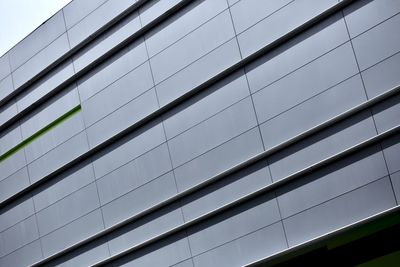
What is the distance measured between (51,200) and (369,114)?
11.1 meters

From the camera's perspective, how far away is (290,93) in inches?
682

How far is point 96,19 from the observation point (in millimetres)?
22016

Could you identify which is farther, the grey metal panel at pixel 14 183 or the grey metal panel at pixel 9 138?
the grey metal panel at pixel 9 138

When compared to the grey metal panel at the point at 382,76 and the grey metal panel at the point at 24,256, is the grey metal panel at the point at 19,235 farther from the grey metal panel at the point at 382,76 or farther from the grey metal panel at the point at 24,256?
the grey metal panel at the point at 382,76

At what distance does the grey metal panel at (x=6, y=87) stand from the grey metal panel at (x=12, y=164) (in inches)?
78.4

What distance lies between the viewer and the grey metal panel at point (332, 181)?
15959 millimetres

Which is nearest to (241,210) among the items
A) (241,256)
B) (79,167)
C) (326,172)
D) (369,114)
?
(241,256)

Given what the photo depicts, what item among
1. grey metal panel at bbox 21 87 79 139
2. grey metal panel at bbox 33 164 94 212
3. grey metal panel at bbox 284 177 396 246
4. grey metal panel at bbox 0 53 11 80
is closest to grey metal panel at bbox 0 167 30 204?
grey metal panel at bbox 33 164 94 212

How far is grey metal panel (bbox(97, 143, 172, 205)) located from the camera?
789 inches

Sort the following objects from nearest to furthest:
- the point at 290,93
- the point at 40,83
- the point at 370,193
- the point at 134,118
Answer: the point at 370,193 → the point at 290,93 → the point at 134,118 → the point at 40,83

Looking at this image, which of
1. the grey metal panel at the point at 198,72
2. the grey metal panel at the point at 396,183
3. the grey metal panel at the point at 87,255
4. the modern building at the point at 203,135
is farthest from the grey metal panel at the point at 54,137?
the grey metal panel at the point at 396,183

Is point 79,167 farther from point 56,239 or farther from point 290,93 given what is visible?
point 290,93

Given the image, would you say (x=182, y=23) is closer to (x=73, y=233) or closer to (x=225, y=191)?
(x=225, y=191)

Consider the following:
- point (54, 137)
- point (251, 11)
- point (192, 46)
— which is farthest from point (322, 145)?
point (54, 137)
